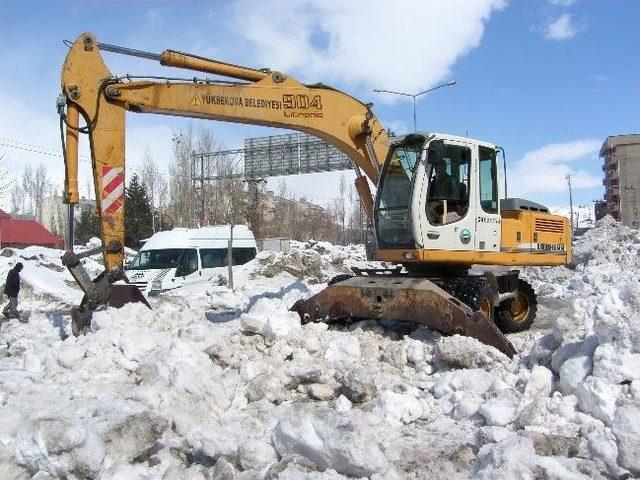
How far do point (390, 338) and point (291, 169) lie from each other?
27393 mm

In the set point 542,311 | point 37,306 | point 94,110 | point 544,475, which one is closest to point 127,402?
point 544,475

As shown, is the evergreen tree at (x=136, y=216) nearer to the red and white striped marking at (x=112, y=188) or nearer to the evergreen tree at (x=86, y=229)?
the evergreen tree at (x=86, y=229)

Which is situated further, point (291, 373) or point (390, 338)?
point (390, 338)

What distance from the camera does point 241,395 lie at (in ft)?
17.8

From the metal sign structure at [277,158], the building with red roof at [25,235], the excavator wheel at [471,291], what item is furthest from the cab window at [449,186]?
the building with red roof at [25,235]

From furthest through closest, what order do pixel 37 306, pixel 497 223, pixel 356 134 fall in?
pixel 37 306
pixel 356 134
pixel 497 223

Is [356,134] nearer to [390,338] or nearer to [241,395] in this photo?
[390,338]

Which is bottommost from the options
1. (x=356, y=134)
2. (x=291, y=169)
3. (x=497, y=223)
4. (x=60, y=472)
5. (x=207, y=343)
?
(x=60, y=472)

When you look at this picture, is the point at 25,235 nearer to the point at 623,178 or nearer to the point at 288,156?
the point at 288,156

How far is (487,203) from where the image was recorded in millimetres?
8336

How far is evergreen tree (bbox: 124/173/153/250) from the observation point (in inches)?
1736

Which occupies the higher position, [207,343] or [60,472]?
[207,343]

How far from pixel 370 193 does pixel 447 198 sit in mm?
1556

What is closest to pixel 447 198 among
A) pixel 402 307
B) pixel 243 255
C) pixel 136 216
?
pixel 402 307
